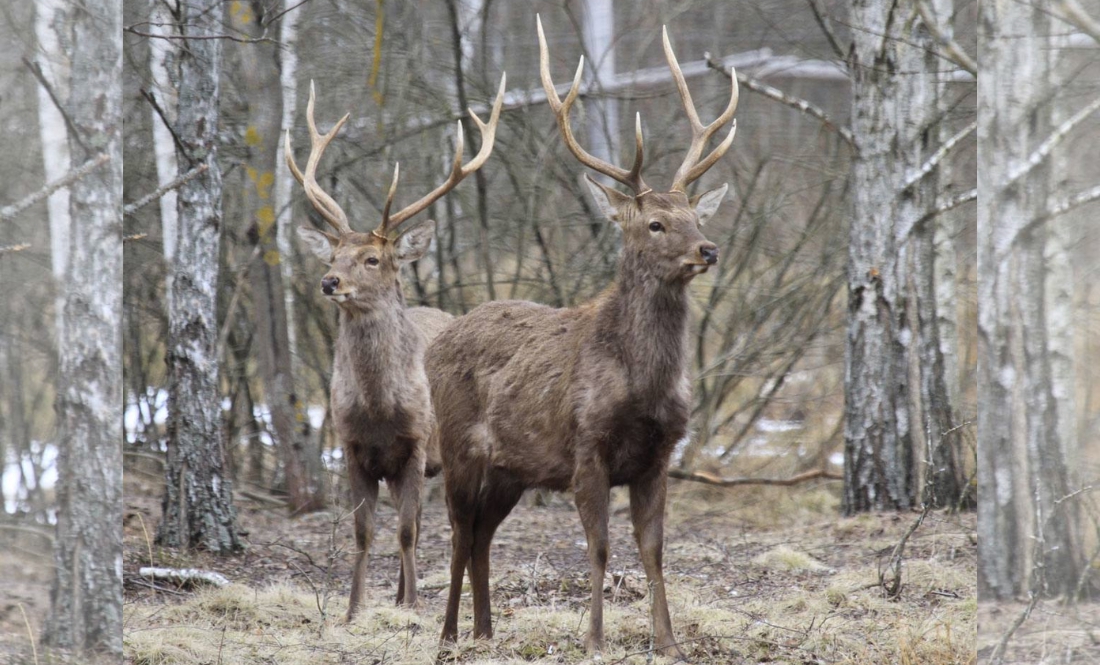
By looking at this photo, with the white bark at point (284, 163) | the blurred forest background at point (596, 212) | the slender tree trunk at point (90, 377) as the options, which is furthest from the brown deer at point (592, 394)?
the white bark at point (284, 163)

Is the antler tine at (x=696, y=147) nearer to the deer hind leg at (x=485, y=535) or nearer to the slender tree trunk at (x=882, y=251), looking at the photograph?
the deer hind leg at (x=485, y=535)

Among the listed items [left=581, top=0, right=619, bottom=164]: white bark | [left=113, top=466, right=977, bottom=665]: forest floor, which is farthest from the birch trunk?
[left=581, top=0, right=619, bottom=164]: white bark

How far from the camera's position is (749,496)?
11.4m

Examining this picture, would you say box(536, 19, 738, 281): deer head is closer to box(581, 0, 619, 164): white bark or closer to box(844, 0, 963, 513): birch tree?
box(844, 0, 963, 513): birch tree

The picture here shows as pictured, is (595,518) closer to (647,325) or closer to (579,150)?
(647,325)

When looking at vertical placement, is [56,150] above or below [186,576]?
above

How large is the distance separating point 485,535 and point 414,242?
2.39m

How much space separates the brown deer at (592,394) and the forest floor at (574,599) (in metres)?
0.41

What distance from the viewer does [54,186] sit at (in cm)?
385

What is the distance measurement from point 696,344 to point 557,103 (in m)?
5.63

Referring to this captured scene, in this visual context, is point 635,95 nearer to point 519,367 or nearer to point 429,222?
point 429,222

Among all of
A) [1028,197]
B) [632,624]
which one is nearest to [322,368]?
[632,624]

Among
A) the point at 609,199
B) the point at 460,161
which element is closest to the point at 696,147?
the point at 609,199

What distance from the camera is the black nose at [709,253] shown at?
5.53 meters
